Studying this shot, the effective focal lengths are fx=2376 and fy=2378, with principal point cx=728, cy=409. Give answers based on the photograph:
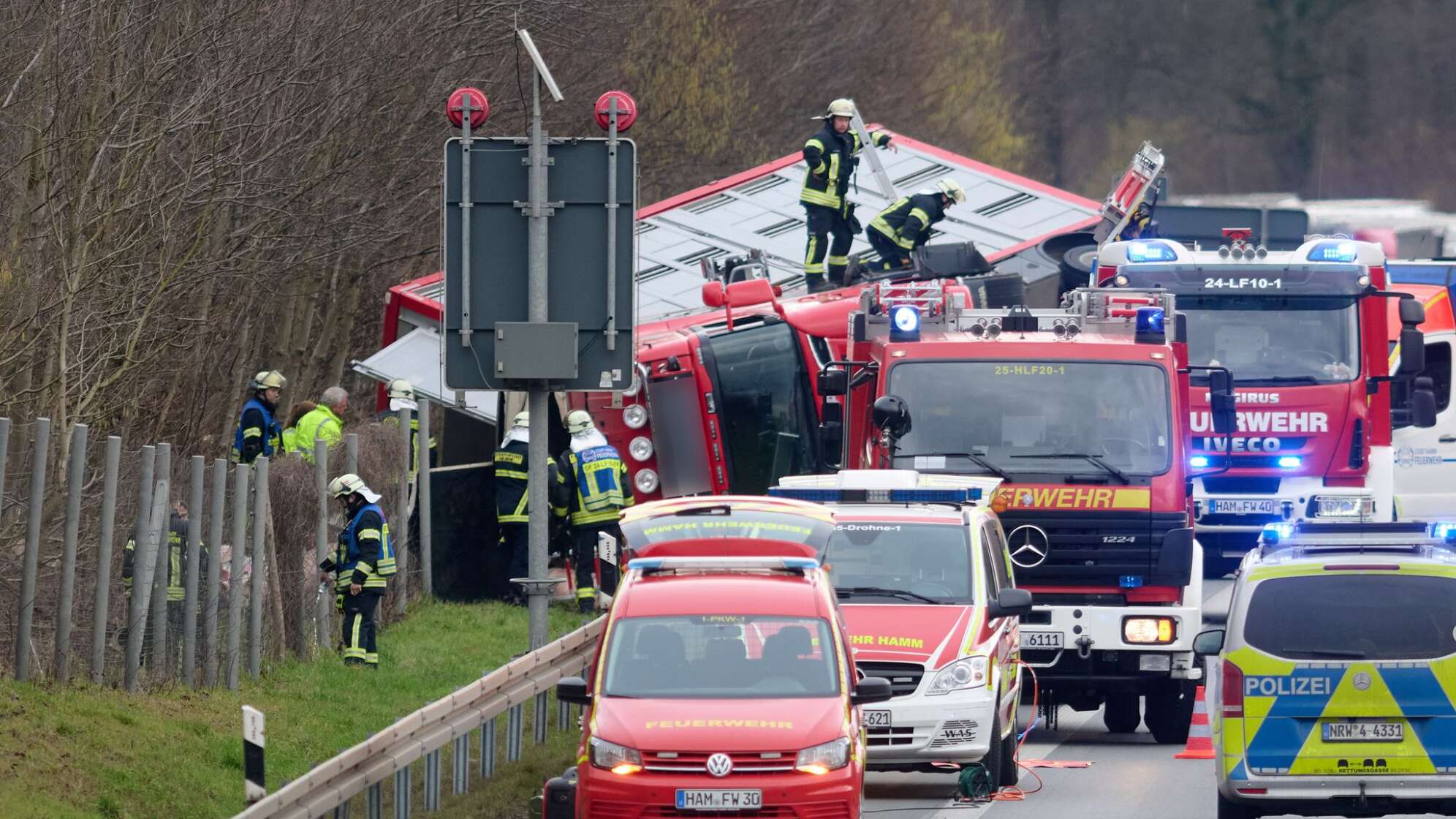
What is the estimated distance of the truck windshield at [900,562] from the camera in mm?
13891

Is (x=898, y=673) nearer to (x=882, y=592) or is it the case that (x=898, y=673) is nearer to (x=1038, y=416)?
(x=882, y=592)

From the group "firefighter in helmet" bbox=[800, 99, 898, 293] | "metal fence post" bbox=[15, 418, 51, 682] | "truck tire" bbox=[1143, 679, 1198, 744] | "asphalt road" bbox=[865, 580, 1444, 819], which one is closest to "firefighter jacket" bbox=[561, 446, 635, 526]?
"asphalt road" bbox=[865, 580, 1444, 819]

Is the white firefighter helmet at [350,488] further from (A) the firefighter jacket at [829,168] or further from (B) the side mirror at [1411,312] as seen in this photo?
(B) the side mirror at [1411,312]

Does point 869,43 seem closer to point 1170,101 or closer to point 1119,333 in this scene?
point 1170,101

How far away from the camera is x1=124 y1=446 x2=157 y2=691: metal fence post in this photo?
1327 centimetres

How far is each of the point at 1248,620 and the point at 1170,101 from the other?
103 ft

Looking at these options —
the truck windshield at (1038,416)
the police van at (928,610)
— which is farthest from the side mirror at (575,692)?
the truck windshield at (1038,416)

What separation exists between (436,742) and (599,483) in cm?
772

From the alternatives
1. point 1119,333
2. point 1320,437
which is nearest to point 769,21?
point 1320,437

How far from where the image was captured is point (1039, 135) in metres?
48.3

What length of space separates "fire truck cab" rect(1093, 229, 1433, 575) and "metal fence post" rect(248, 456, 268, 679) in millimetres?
8554

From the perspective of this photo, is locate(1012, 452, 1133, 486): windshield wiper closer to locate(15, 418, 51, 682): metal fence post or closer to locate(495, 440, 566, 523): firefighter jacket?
locate(495, 440, 566, 523): firefighter jacket

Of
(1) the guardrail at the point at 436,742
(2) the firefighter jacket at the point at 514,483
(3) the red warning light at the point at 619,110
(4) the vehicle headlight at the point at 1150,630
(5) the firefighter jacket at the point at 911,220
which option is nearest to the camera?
(1) the guardrail at the point at 436,742

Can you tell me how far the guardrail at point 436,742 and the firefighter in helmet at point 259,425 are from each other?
17.2ft
